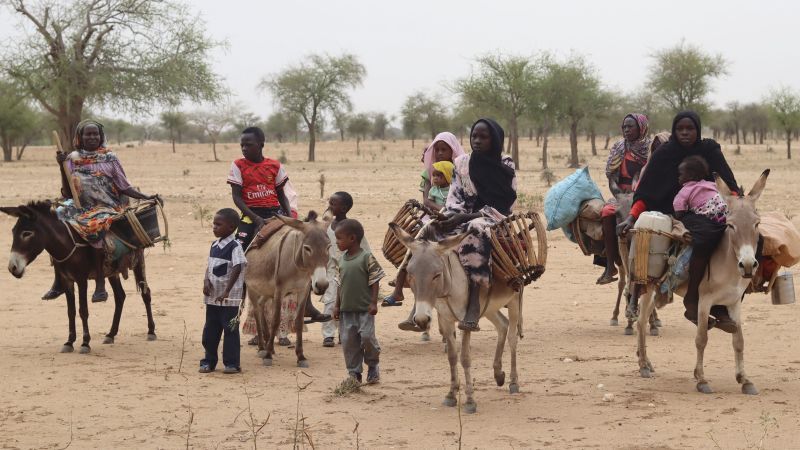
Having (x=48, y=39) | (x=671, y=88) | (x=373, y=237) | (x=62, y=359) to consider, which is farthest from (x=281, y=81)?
(x=62, y=359)

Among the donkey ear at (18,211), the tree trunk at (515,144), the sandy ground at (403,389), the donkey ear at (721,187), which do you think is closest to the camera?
the sandy ground at (403,389)

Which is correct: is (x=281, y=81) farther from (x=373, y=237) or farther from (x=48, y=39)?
(x=373, y=237)

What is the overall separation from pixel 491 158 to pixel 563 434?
231 centimetres

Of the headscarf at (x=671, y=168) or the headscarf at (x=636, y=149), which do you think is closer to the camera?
the headscarf at (x=671, y=168)

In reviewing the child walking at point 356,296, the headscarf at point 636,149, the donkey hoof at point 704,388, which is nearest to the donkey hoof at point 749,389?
the donkey hoof at point 704,388

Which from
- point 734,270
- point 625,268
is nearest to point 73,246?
point 625,268

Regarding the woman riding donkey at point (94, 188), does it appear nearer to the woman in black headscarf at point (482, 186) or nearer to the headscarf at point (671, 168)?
the woman in black headscarf at point (482, 186)

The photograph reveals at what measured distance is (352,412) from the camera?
23.8 feet

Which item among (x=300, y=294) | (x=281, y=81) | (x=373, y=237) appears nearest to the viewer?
(x=300, y=294)

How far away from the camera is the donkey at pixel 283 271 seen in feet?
27.3

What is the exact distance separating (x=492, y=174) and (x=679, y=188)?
1.60 metres

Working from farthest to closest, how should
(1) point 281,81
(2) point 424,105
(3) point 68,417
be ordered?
(2) point 424,105, (1) point 281,81, (3) point 68,417

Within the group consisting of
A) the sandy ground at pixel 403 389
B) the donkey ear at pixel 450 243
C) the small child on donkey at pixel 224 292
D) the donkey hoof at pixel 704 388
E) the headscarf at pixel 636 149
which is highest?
the headscarf at pixel 636 149

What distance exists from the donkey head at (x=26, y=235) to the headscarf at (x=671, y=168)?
553cm
